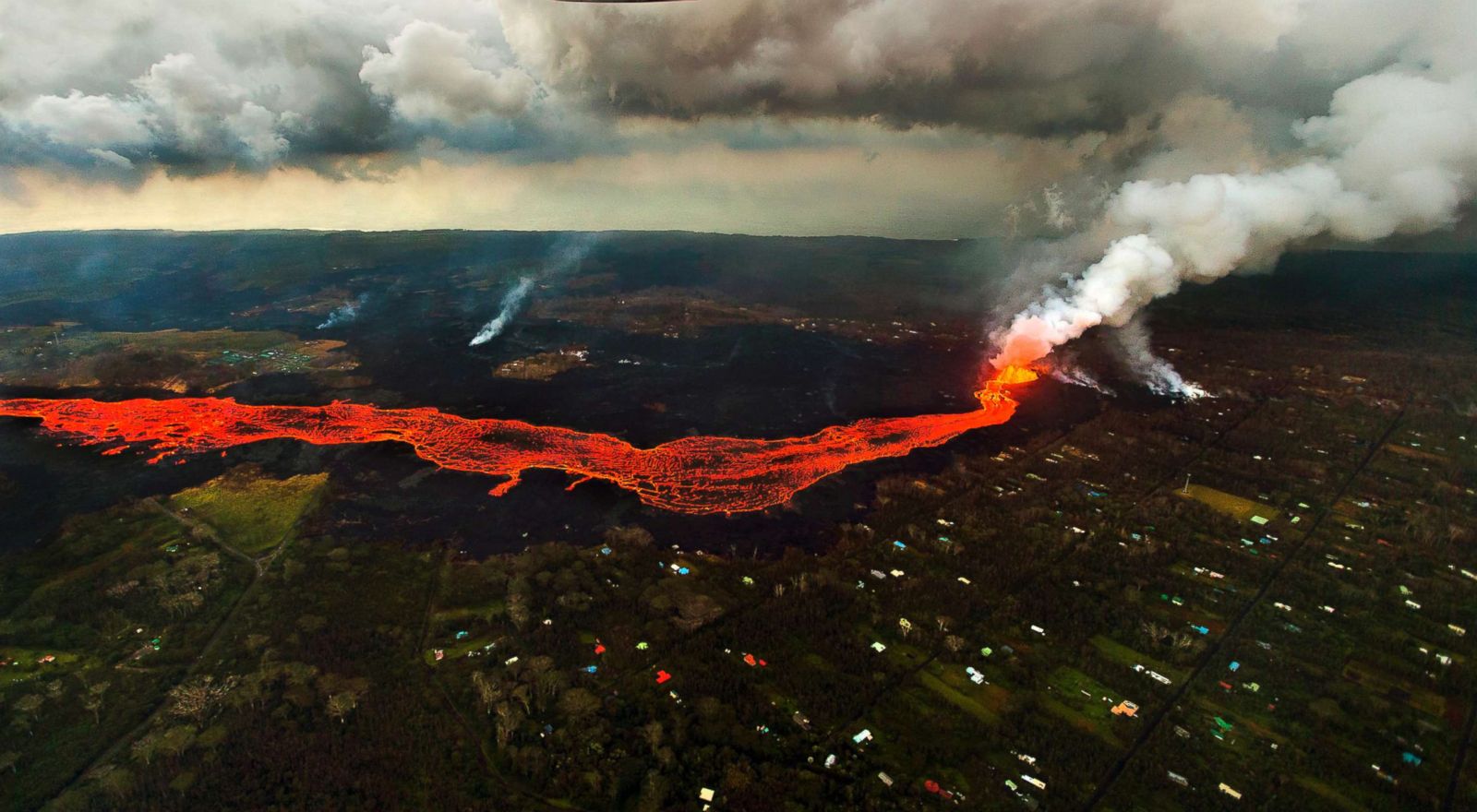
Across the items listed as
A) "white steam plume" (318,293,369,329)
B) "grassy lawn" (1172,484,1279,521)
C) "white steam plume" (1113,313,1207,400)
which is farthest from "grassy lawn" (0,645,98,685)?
"white steam plume" (1113,313,1207,400)

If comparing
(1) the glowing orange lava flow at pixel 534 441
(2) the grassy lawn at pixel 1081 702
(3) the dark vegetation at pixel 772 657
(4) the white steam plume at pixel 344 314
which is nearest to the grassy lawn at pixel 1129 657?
(3) the dark vegetation at pixel 772 657

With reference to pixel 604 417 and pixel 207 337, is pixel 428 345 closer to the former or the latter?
pixel 207 337

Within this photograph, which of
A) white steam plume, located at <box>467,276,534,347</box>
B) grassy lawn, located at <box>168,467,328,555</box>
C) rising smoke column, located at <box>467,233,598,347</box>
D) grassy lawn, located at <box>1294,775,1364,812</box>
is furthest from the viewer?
rising smoke column, located at <box>467,233,598,347</box>

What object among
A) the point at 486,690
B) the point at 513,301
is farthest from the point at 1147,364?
the point at 513,301

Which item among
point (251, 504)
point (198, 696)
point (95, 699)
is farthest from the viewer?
point (251, 504)

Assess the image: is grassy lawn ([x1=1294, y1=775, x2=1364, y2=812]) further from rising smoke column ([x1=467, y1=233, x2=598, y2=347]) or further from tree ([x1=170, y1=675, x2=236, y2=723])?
rising smoke column ([x1=467, y1=233, x2=598, y2=347])

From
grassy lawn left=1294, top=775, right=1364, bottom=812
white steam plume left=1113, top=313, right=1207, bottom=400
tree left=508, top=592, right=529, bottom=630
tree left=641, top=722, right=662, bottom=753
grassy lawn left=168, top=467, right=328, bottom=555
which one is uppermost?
white steam plume left=1113, top=313, right=1207, bottom=400

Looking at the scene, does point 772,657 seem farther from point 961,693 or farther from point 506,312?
point 506,312
